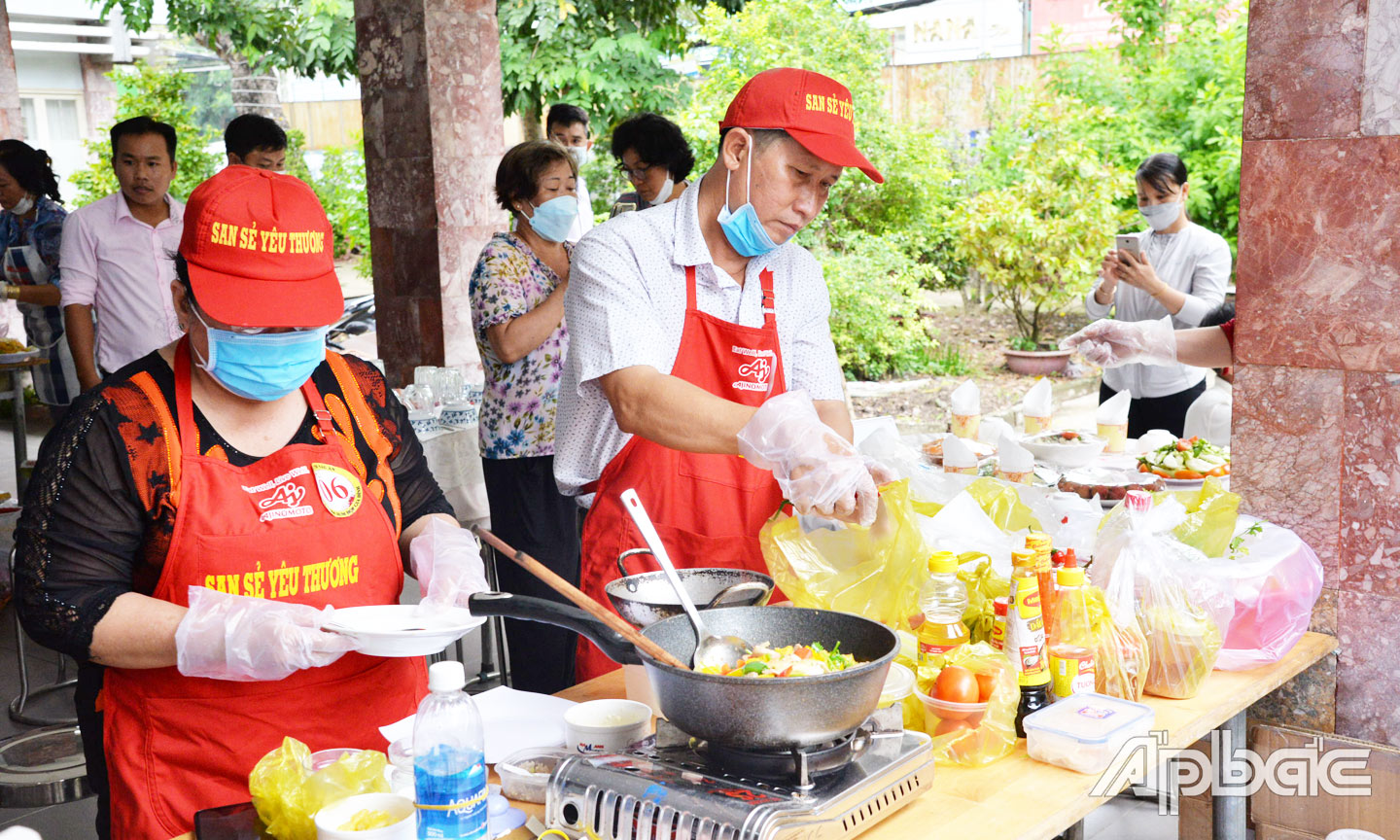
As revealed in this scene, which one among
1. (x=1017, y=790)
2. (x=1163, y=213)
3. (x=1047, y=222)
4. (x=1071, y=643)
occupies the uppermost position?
(x=1047, y=222)

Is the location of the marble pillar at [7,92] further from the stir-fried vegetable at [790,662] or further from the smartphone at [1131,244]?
the stir-fried vegetable at [790,662]

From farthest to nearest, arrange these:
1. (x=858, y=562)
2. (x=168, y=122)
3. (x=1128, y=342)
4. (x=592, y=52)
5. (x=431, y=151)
→ (x=168, y=122), (x=592, y=52), (x=431, y=151), (x=1128, y=342), (x=858, y=562)

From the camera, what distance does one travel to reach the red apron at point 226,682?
1849mm

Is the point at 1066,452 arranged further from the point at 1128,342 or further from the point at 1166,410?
the point at 1166,410

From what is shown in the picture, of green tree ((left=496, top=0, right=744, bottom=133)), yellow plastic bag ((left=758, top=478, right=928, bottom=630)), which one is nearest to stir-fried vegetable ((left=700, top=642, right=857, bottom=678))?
yellow plastic bag ((left=758, top=478, right=928, bottom=630))

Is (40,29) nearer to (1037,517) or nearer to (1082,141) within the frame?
(1082,141)

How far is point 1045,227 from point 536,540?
7.25m

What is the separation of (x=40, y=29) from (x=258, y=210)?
65.7ft

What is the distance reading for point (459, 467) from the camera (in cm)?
449

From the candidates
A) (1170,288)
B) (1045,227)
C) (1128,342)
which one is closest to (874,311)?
(1045,227)

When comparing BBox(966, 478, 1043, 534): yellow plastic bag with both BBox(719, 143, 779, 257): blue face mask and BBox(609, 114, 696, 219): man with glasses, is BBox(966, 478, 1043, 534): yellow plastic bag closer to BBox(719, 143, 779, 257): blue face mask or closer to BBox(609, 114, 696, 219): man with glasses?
BBox(719, 143, 779, 257): blue face mask

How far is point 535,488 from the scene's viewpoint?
153 inches

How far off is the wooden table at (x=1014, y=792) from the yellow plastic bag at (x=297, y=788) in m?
0.15

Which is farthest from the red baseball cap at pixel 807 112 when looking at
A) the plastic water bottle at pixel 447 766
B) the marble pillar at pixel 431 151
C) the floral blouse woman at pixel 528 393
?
the marble pillar at pixel 431 151
